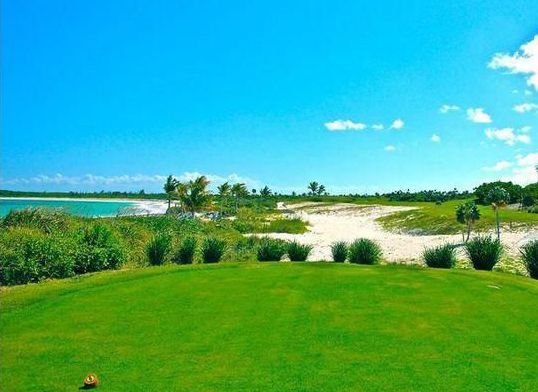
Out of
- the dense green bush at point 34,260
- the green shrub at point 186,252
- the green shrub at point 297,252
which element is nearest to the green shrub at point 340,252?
the green shrub at point 297,252

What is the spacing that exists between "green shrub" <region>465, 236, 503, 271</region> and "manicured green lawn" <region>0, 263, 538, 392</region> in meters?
6.31

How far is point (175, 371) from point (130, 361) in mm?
820

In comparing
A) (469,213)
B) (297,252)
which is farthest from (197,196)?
(297,252)

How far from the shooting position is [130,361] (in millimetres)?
6734

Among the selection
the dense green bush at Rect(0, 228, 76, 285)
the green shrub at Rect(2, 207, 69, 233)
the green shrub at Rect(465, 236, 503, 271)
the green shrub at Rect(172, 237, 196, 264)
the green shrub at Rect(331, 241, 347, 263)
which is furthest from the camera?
the green shrub at Rect(2, 207, 69, 233)

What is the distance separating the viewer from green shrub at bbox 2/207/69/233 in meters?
25.0

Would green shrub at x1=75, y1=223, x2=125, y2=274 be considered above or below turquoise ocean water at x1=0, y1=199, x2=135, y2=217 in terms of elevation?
below

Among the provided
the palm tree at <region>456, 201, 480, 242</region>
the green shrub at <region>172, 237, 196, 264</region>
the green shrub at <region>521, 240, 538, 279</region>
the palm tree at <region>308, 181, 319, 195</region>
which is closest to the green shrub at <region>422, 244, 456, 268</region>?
the green shrub at <region>521, 240, 538, 279</region>

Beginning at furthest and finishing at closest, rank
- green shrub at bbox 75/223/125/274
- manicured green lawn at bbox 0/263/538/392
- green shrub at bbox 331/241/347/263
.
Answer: green shrub at bbox 331/241/347/263
green shrub at bbox 75/223/125/274
manicured green lawn at bbox 0/263/538/392

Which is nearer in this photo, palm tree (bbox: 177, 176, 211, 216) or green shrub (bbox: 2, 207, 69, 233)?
green shrub (bbox: 2, 207, 69, 233)

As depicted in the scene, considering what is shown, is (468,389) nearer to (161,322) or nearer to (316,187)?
(161,322)

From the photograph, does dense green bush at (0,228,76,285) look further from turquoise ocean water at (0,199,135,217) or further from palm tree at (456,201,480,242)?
palm tree at (456,201,480,242)

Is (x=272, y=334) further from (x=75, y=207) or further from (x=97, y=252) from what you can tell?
(x=75, y=207)

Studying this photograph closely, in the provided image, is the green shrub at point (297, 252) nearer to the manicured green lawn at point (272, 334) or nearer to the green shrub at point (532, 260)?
the manicured green lawn at point (272, 334)
